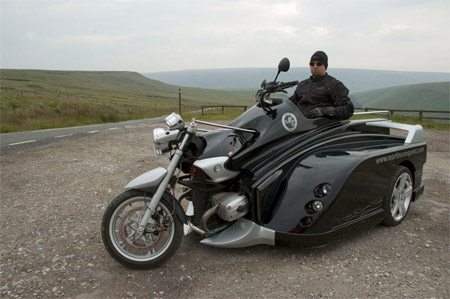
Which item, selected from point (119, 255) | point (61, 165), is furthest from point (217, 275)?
point (61, 165)

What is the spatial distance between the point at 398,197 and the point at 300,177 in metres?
1.65

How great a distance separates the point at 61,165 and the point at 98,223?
12.3 feet

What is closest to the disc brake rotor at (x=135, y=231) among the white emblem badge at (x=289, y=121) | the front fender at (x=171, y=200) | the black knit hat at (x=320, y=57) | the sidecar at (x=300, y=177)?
the front fender at (x=171, y=200)

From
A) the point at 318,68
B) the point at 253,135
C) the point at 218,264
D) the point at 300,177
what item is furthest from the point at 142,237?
the point at 318,68

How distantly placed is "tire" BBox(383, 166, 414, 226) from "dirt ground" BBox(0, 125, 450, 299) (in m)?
0.13

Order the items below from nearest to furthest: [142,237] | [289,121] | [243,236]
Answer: [142,237], [243,236], [289,121]

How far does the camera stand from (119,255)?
131 inches

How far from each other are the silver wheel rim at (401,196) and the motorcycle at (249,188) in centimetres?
48

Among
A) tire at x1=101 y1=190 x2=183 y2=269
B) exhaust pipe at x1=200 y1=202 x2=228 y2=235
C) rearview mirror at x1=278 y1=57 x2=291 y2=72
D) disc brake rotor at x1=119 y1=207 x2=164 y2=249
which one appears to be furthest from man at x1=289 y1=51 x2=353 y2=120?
disc brake rotor at x1=119 y1=207 x2=164 y2=249

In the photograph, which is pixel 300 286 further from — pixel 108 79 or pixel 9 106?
pixel 108 79

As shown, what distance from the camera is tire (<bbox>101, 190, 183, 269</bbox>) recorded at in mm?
3283

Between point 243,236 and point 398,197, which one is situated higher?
point 398,197

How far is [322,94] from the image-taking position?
15.0 feet

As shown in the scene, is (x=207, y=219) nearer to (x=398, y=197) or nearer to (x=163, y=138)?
(x=163, y=138)
